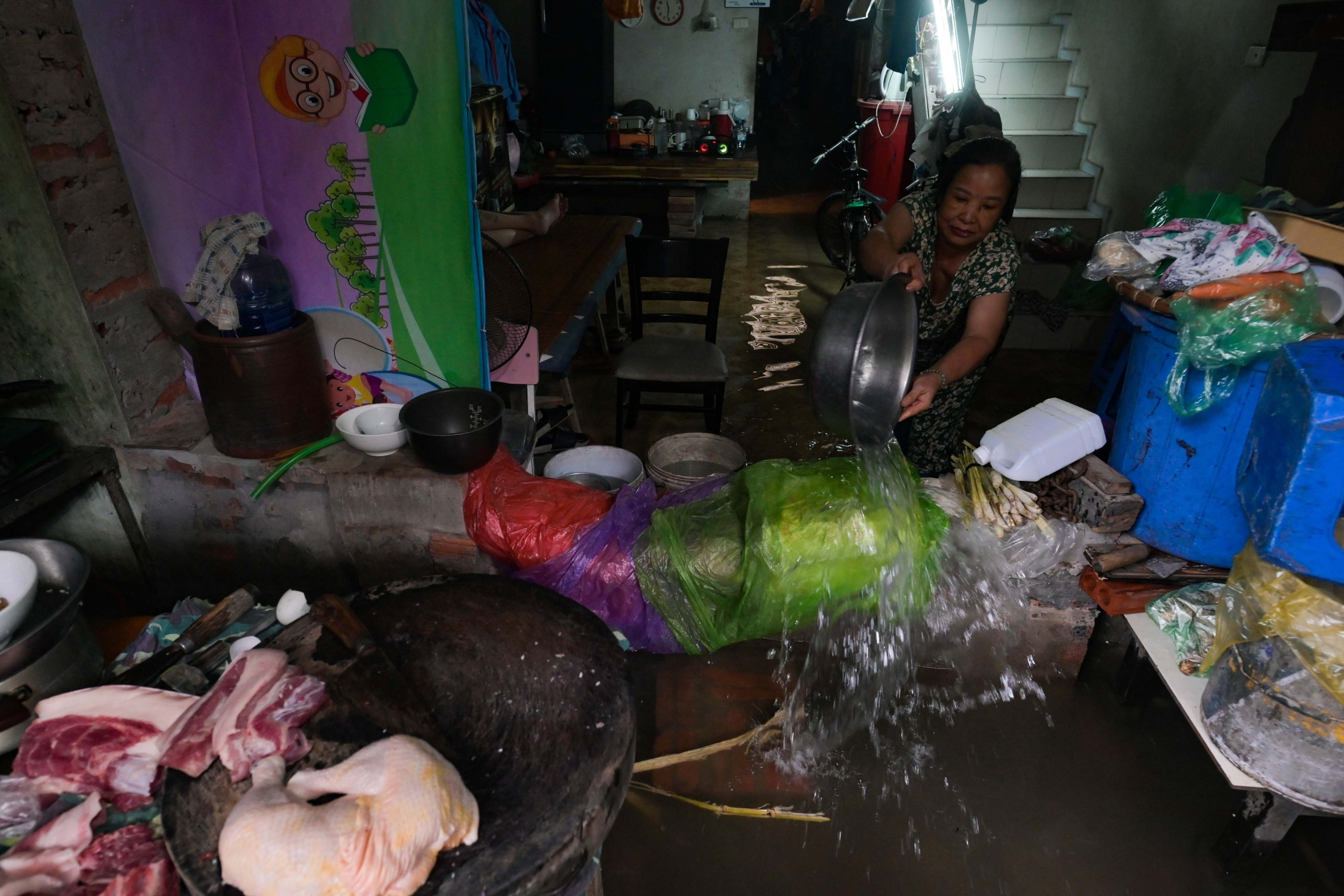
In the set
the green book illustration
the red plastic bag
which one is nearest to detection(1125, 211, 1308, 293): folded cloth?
the red plastic bag

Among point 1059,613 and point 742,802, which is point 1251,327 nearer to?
point 1059,613

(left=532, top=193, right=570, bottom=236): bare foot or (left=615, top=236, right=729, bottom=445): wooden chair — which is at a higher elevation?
(left=532, top=193, right=570, bottom=236): bare foot

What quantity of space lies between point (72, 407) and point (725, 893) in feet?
8.72

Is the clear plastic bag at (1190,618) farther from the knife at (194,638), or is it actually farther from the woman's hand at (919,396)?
the knife at (194,638)

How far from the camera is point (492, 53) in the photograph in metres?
4.53

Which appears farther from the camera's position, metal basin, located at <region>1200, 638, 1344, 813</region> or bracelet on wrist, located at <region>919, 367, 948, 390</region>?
bracelet on wrist, located at <region>919, 367, 948, 390</region>

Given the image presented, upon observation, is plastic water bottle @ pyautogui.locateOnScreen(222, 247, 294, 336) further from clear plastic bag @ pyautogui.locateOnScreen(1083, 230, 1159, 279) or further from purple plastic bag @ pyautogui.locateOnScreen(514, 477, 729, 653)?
clear plastic bag @ pyautogui.locateOnScreen(1083, 230, 1159, 279)

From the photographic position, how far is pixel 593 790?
1399mm

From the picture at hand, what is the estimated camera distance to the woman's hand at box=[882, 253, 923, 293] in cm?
231

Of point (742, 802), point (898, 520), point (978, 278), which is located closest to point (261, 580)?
point (742, 802)

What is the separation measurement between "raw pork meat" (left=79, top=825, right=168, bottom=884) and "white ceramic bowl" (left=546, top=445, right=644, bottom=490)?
2022mm

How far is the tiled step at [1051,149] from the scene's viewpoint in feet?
21.8

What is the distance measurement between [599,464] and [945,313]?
163cm

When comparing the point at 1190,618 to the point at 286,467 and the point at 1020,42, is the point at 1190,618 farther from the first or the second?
the point at 1020,42
